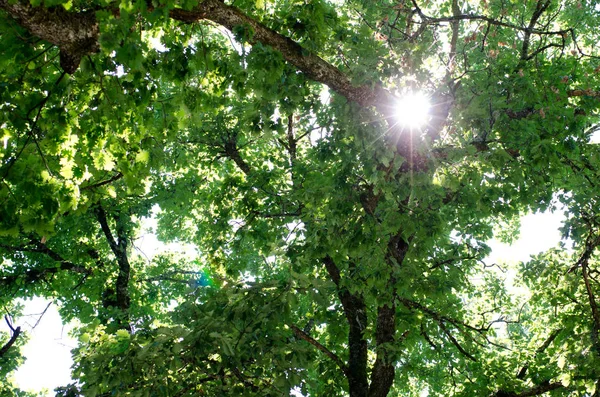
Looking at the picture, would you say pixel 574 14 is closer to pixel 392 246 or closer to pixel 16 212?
pixel 392 246

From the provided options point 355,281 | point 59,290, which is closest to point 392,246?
point 355,281

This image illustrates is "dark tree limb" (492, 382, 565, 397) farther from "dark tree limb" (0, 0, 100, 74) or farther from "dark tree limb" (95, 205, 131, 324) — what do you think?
"dark tree limb" (95, 205, 131, 324)

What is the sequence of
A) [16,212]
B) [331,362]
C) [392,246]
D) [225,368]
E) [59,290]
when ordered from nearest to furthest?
[16,212], [225,368], [392,246], [331,362], [59,290]

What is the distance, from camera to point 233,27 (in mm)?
4859

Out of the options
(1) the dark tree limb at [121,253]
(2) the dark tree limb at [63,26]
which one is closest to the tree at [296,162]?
(2) the dark tree limb at [63,26]

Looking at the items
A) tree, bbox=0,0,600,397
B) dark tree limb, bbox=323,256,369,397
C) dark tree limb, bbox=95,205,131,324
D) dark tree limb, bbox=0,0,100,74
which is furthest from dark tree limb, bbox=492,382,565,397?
dark tree limb, bbox=95,205,131,324

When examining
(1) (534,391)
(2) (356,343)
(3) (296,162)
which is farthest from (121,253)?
(1) (534,391)

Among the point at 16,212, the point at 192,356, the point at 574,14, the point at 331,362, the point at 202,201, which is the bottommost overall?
the point at 192,356

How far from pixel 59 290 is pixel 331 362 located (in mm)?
7219

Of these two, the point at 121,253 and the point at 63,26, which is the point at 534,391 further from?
the point at 121,253

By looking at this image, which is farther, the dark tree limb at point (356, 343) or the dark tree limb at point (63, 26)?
the dark tree limb at point (356, 343)

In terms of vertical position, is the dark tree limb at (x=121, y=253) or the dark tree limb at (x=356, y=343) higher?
the dark tree limb at (x=121, y=253)

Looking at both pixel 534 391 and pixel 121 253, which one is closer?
pixel 534 391

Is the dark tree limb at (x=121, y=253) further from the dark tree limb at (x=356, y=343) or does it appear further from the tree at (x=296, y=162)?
the dark tree limb at (x=356, y=343)
